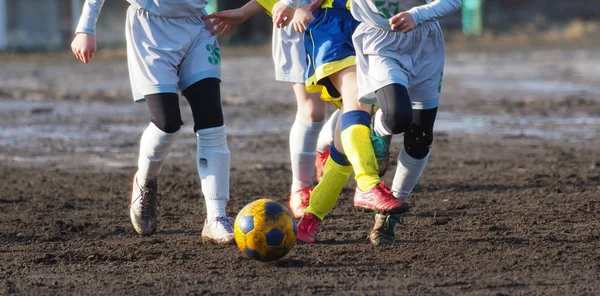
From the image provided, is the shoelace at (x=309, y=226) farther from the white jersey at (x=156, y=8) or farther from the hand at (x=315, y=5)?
the white jersey at (x=156, y=8)

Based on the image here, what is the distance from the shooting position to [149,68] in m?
6.26

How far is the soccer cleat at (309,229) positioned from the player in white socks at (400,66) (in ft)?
1.08

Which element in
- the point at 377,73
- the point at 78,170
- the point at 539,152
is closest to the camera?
the point at 377,73

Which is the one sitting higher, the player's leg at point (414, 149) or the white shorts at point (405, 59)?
the white shorts at point (405, 59)

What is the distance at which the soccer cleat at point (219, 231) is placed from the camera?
620 centimetres

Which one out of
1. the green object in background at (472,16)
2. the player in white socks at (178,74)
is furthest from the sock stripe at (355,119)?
the green object in background at (472,16)

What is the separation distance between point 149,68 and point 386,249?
172 cm

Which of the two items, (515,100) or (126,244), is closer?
(126,244)

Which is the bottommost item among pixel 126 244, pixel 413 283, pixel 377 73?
pixel 126 244

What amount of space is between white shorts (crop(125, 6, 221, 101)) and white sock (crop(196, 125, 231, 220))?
330mm

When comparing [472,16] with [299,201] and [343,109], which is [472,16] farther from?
[343,109]

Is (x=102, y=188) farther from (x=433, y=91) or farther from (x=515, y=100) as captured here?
(x=515, y=100)

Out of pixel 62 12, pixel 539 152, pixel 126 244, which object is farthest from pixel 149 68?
pixel 62 12

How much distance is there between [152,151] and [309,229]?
1.10 m
